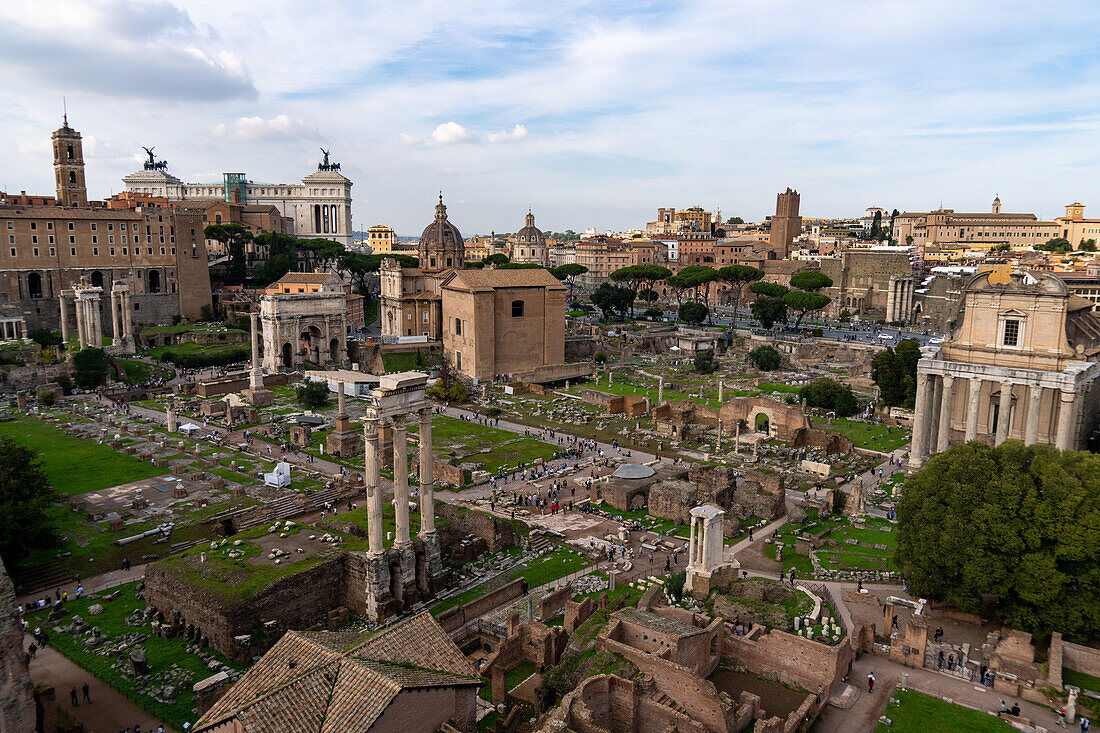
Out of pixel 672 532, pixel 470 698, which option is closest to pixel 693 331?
pixel 672 532

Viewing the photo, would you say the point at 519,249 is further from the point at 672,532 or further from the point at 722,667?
the point at 722,667

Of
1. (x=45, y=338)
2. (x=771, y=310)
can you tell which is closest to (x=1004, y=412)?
(x=771, y=310)

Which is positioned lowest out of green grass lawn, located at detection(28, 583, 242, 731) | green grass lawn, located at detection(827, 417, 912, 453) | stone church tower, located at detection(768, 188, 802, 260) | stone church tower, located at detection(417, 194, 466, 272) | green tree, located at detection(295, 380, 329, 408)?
green grass lawn, located at detection(28, 583, 242, 731)

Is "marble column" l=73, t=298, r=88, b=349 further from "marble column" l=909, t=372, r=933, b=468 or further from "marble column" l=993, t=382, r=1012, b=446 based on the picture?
"marble column" l=993, t=382, r=1012, b=446

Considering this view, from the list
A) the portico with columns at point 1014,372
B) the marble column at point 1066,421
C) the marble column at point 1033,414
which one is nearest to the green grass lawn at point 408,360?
the portico with columns at point 1014,372

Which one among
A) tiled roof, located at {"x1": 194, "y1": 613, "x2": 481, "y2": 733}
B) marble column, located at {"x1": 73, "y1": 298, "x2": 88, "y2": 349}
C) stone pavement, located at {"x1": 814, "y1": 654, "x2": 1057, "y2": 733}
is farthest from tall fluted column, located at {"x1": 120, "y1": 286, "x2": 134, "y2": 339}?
stone pavement, located at {"x1": 814, "y1": 654, "x2": 1057, "y2": 733}
